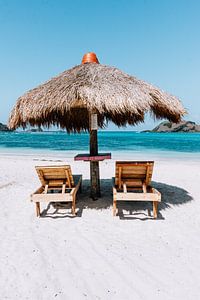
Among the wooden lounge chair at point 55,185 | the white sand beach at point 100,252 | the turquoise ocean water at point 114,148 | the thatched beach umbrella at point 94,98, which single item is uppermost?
the thatched beach umbrella at point 94,98

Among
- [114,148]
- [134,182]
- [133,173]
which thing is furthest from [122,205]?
[114,148]

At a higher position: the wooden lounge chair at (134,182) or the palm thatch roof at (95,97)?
the palm thatch roof at (95,97)

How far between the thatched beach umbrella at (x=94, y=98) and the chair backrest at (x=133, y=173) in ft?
2.42

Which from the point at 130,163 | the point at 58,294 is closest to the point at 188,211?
the point at 130,163

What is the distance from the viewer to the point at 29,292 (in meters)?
2.32

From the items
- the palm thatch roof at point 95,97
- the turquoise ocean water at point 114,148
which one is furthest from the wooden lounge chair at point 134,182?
the turquoise ocean water at point 114,148

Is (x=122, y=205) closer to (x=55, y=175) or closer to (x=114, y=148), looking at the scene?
(x=55, y=175)

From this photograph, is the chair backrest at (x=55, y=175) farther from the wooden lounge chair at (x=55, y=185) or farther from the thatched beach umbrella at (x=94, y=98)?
the thatched beach umbrella at (x=94, y=98)

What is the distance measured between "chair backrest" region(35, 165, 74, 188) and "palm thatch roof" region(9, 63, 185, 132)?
38.2 inches

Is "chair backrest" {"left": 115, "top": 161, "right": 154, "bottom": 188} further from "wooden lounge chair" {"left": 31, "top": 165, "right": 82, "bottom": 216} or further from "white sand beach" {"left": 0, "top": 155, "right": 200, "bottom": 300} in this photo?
"wooden lounge chair" {"left": 31, "top": 165, "right": 82, "bottom": 216}

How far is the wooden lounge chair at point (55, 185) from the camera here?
13.3ft

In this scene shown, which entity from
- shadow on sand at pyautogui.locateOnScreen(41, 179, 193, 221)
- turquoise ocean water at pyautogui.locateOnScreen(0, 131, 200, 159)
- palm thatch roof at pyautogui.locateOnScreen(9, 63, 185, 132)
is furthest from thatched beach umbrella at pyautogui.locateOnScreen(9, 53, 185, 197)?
turquoise ocean water at pyautogui.locateOnScreen(0, 131, 200, 159)

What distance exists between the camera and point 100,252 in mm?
2998

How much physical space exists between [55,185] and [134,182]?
4.83 ft
